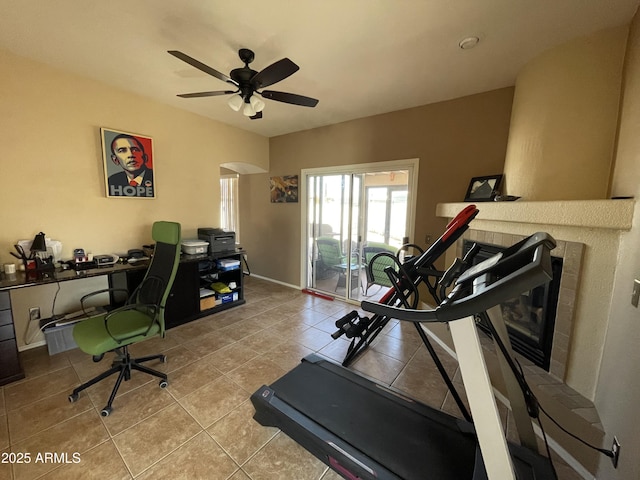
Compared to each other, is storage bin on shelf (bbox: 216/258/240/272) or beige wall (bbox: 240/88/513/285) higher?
beige wall (bbox: 240/88/513/285)

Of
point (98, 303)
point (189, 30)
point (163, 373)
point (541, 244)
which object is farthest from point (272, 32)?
point (98, 303)

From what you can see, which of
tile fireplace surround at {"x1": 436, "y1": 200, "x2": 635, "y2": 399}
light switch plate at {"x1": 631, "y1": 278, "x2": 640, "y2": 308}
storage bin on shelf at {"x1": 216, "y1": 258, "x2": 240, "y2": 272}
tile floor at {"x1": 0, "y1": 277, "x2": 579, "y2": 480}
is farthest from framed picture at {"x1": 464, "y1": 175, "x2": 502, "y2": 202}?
storage bin on shelf at {"x1": 216, "y1": 258, "x2": 240, "y2": 272}

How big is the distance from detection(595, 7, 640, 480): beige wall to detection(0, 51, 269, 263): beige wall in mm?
4224

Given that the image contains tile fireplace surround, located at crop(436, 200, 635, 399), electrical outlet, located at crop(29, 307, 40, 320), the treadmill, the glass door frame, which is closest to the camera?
the treadmill

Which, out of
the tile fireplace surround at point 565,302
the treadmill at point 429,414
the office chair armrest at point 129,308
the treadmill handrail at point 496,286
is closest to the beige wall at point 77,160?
the office chair armrest at point 129,308

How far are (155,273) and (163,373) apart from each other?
853 millimetres

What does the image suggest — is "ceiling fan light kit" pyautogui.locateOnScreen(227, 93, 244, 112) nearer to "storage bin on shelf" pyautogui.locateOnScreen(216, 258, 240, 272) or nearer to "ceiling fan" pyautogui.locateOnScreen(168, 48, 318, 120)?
"ceiling fan" pyautogui.locateOnScreen(168, 48, 318, 120)

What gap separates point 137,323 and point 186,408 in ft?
2.49

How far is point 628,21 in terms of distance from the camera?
5.50ft

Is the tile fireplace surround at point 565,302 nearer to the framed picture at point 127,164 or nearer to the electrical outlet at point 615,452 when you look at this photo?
the electrical outlet at point 615,452

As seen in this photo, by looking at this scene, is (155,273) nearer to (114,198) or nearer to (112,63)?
(114,198)

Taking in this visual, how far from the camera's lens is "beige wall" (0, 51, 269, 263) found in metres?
2.30

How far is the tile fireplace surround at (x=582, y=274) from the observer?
4.98 feet

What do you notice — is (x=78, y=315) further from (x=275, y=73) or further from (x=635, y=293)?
(x=635, y=293)
